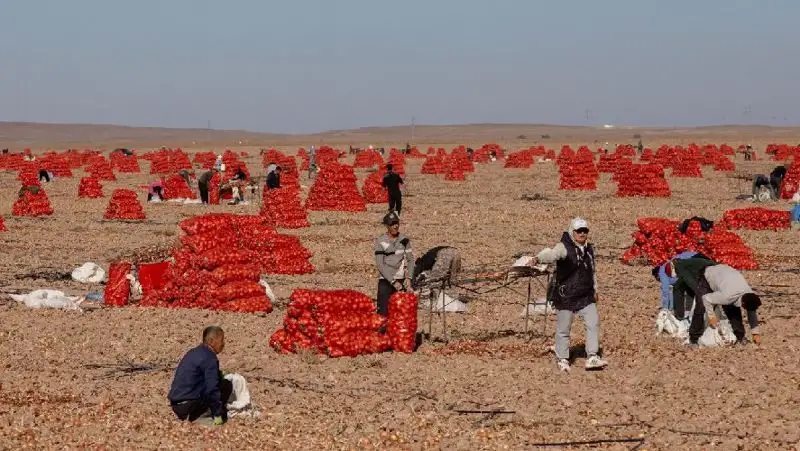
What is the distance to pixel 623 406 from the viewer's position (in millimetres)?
10953

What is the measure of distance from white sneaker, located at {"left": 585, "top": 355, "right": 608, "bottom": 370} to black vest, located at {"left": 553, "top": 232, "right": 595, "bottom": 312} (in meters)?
0.58

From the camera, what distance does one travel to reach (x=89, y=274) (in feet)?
65.6

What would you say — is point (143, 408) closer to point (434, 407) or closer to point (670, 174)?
point (434, 407)

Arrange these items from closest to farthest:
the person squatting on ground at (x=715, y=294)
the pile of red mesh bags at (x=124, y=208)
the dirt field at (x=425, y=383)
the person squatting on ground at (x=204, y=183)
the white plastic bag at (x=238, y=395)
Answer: the dirt field at (x=425, y=383) < the white plastic bag at (x=238, y=395) < the person squatting on ground at (x=715, y=294) < the pile of red mesh bags at (x=124, y=208) < the person squatting on ground at (x=204, y=183)

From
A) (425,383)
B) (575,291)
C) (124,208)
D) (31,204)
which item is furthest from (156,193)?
(575,291)

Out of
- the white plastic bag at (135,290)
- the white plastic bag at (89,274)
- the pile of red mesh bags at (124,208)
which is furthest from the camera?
the pile of red mesh bags at (124,208)

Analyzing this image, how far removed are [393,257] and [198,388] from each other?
4.23 m

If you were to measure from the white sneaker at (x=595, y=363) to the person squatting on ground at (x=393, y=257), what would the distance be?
2.73m

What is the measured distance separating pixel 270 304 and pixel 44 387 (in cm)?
513

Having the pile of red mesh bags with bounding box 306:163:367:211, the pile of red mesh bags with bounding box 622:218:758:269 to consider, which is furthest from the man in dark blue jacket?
the pile of red mesh bags with bounding box 306:163:367:211

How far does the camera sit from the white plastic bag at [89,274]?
19922mm

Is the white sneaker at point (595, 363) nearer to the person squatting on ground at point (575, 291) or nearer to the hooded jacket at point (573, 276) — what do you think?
the person squatting on ground at point (575, 291)

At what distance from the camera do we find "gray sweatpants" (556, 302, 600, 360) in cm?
1251

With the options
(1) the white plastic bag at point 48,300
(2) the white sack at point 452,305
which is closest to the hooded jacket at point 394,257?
(2) the white sack at point 452,305
